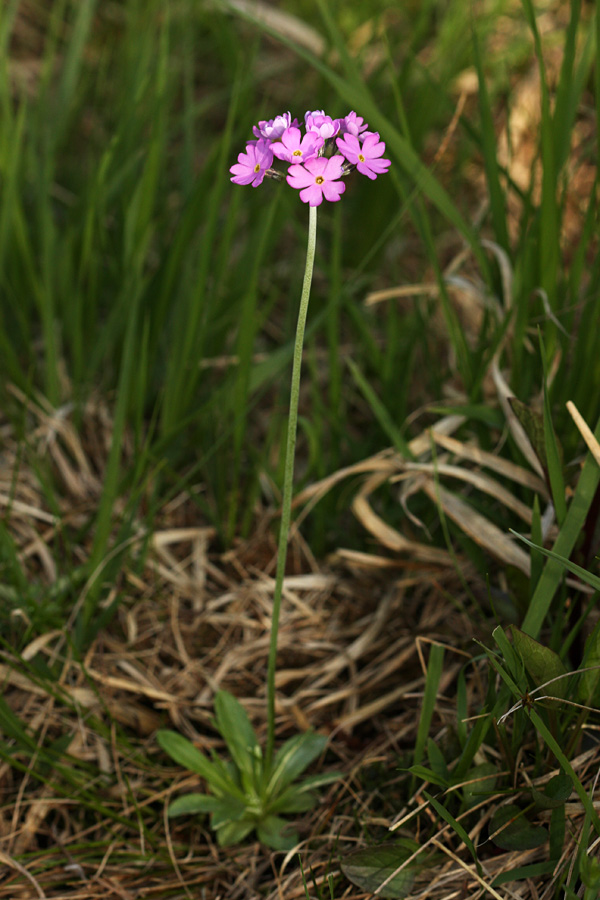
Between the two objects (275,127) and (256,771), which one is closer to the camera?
(275,127)

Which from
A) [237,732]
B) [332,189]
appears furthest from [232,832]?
[332,189]

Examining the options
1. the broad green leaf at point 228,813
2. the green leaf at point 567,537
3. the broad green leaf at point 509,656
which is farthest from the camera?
the broad green leaf at point 228,813

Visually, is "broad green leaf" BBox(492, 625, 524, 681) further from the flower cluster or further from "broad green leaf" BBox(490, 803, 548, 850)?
the flower cluster

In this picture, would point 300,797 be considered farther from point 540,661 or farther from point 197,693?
point 540,661

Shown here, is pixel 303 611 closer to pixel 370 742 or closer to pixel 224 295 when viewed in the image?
pixel 370 742

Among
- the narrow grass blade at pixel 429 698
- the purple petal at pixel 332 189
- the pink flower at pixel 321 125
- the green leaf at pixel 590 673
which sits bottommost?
the narrow grass blade at pixel 429 698

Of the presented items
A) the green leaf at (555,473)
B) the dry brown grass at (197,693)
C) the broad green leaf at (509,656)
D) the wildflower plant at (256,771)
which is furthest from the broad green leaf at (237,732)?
the green leaf at (555,473)

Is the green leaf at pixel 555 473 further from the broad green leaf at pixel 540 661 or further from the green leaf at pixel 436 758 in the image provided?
the green leaf at pixel 436 758

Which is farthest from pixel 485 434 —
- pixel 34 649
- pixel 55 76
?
pixel 55 76
